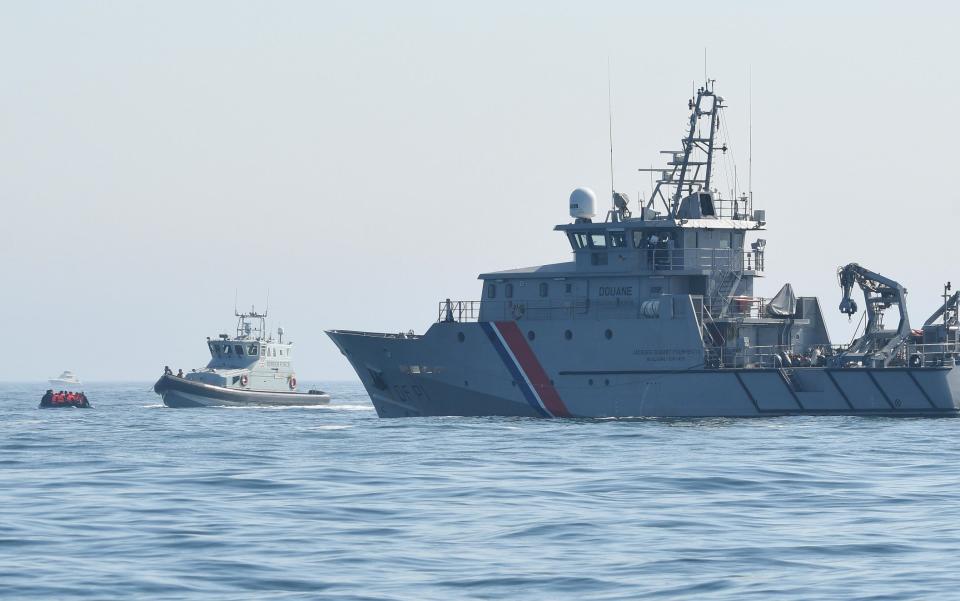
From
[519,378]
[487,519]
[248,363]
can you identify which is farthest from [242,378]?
[487,519]

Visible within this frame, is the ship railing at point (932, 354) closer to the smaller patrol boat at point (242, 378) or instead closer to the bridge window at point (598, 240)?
the bridge window at point (598, 240)

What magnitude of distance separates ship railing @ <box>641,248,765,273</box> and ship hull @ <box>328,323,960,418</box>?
3398mm

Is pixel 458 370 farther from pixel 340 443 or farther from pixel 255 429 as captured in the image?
pixel 340 443

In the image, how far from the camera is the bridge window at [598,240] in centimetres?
4362

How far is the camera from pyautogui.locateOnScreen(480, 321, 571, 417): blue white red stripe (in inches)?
1676

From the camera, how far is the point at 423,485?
23.6m

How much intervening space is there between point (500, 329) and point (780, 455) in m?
15.3

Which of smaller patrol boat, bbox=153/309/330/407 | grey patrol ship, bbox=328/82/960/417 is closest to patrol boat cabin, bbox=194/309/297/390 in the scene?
smaller patrol boat, bbox=153/309/330/407

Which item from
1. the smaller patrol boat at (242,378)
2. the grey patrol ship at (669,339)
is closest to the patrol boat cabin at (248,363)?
the smaller patrol boat at (242,378)

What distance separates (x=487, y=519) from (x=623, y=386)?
2280cm

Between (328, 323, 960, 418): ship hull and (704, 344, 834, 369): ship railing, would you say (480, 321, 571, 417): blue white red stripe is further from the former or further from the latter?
(704, 344, 834, 369): ship railing

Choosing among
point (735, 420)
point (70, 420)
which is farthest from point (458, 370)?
point (70, 420)

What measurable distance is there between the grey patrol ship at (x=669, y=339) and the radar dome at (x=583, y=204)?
2.5 inches

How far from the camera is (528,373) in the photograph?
42719 mm
